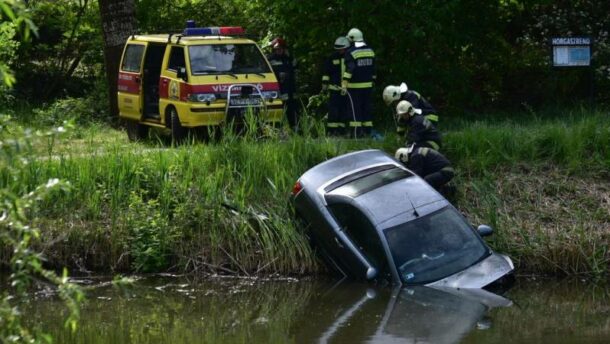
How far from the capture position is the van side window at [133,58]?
1805 centimetres

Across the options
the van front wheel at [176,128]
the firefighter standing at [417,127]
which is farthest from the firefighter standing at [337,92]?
the firefighter standing at [417,127]

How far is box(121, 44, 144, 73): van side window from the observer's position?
18047 mm

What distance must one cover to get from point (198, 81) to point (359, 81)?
2323 mm

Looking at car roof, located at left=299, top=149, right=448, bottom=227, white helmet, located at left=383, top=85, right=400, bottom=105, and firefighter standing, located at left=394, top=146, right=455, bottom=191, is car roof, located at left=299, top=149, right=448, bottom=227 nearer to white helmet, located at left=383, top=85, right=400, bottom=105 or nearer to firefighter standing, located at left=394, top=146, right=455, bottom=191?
firefighter standing, located at left=394, top=146, right=455, bottom=191

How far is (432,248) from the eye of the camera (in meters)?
12.2

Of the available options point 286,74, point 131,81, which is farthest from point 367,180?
point 131,81

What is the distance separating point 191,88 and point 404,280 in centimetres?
556

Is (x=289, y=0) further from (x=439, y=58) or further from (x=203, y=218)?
(x=203, y=218)

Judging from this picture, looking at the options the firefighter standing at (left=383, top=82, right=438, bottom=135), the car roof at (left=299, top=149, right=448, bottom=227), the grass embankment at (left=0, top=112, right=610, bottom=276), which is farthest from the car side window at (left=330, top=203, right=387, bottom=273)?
the firefighter standing at (left=383, top=82, right=438, bottom=135)

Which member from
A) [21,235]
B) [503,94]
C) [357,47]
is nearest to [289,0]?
[357,47]

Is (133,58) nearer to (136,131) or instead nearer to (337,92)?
(136,131)

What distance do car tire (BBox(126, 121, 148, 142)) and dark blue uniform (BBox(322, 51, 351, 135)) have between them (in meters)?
3.45

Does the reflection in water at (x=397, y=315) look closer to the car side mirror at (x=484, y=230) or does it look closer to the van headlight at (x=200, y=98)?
the car side mirror at (x=484, y=230)

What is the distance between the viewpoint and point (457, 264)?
12141mm
